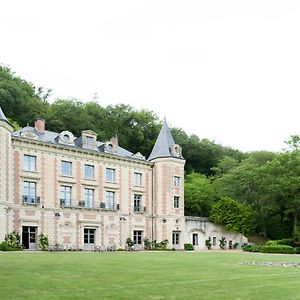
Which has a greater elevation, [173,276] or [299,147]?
[299,147]

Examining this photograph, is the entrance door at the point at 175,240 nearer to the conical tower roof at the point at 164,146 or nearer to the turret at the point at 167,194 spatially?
the turret at the point at 167,194

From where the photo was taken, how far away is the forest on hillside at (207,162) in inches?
1981

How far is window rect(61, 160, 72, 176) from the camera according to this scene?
42.2 metres

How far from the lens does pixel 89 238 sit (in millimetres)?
43406

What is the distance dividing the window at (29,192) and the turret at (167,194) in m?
12.9

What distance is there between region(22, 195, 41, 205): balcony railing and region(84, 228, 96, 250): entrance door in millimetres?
5417

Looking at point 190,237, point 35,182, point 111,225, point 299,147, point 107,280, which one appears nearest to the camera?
point 107,280

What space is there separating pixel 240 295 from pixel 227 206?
39.8 metres

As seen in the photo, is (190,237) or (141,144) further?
(141,144)

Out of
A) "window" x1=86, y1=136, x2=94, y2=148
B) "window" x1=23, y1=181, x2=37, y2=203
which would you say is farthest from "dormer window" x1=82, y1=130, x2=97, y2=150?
"window" x1=23, y1=181, x2=37, y2=203

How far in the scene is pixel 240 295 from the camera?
12172 mm

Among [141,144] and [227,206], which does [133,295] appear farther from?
[141,144]

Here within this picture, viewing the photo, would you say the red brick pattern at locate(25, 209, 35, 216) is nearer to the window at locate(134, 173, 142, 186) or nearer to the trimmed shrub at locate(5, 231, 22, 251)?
the trimmed shrub at locate(5, 231, 22, 251)

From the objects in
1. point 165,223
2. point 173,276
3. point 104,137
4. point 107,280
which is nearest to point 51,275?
point 107,280
